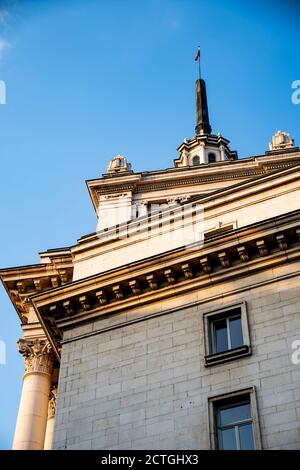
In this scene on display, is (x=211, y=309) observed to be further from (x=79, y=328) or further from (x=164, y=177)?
(x=164, y=177)

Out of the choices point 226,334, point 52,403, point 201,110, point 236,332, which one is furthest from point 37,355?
point 201,110

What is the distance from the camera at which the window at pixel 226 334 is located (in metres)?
25.5

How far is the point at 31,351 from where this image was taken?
35.2 m

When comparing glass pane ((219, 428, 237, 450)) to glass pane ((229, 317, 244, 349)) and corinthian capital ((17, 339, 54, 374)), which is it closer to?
glass pane ((229, 317, 244, 349))

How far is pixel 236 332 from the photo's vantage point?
26578 mm

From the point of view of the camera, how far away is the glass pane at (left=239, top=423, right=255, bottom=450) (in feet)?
76.3

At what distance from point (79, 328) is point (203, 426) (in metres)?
7.50

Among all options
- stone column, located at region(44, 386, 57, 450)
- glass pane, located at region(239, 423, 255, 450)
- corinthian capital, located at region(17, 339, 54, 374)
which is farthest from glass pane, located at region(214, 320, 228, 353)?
stone column, located at region(44, 386, 57, 450)

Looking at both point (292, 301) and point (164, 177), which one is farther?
point (164, 177)

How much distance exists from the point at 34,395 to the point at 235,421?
39.0 ft

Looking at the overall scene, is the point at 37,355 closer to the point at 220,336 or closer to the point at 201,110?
the point at 220,336

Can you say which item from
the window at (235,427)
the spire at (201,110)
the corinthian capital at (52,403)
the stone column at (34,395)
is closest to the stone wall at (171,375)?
the window at (235,427)

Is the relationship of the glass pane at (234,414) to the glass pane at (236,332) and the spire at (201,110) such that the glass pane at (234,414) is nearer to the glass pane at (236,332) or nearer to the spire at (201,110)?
the glass pane at (236,332)
